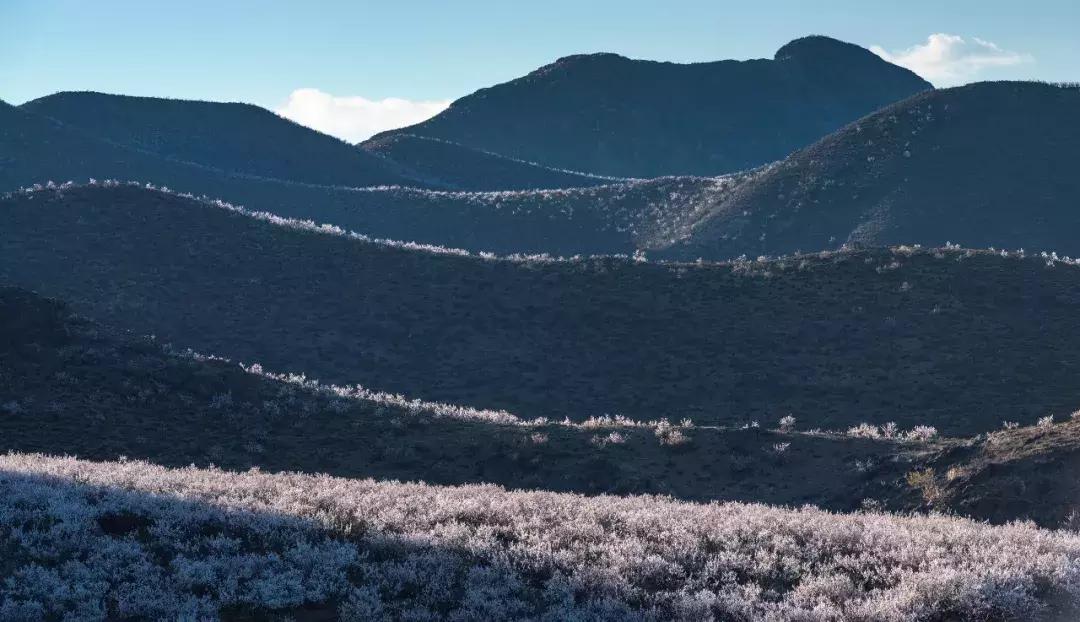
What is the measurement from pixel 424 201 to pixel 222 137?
58.7 m

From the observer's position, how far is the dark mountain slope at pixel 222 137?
143125 millimetres

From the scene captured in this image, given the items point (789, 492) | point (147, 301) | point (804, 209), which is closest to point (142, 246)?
point (147, 301)

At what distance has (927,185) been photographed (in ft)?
315

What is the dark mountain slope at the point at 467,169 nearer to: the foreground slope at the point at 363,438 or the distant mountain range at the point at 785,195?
the distant mountain range at the point at 785,195

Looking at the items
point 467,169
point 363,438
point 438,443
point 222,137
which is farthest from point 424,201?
point 438,443

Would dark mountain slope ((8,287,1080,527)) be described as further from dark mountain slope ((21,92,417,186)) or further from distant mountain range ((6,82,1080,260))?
dark mountain slope ((21,92,417,186))

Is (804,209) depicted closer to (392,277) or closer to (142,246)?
(392,277)

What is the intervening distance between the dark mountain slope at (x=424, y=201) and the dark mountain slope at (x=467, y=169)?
4226 cm

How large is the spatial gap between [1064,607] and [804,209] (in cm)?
8767

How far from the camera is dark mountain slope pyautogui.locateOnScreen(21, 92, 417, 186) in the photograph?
143125 millimetres

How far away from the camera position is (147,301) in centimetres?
4969

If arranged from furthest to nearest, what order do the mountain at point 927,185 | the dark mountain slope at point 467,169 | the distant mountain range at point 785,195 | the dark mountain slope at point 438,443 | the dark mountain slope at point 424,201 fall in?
1. the dark mountain slope at point 467,169
2. the dark mountain slope at point 424,201
3. the distant mountain range at point 785,195
4. the mountain at point 927,185
5. the dark mountain slope at point 438,443

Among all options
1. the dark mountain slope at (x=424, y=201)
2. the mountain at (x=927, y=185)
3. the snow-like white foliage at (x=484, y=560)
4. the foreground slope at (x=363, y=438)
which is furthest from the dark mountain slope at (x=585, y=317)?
the dark mountain slope at (x=424, y=201)

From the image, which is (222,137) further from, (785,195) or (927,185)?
(927,185)
